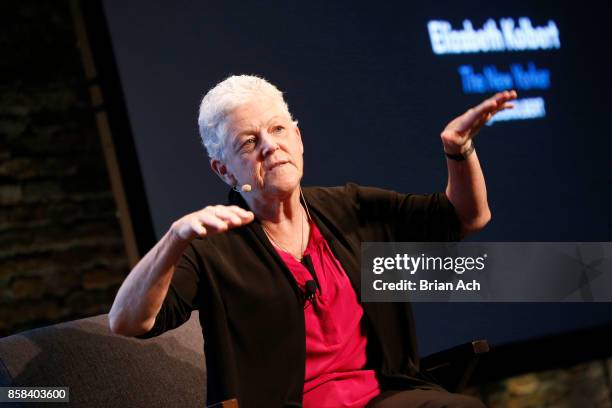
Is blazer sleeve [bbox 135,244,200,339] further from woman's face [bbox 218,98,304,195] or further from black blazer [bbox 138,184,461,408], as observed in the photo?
woman's face [bbox 218,98,304,195]

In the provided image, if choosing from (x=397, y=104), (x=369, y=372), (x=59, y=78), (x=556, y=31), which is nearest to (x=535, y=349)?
(x=397, y=104)

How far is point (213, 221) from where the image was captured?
1.48 m

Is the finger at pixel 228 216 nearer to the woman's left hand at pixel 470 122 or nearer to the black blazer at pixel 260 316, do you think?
the black blazer at pixel 260 316

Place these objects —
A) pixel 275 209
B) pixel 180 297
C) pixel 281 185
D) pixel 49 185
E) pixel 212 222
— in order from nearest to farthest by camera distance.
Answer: pixel 212 222 < pixel 180 297 < pixel 281 185 < pixel 275 209 < pixel 49 185

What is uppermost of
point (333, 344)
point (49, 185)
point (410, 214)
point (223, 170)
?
point (49, 185)

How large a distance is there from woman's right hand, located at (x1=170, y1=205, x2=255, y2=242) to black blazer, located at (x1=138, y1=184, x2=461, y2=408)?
27 cm

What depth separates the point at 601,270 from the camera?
3.34 m

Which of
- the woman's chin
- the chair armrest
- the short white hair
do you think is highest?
the short white hair

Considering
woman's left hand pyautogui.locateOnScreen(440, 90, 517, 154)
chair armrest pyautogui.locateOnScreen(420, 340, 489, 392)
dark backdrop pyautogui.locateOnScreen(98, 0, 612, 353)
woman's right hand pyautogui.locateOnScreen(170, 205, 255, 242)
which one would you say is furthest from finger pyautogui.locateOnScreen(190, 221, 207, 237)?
dark backdrop pyautogui.locateOnScreen(98, 0, 612, 353)

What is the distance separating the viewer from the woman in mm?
1824

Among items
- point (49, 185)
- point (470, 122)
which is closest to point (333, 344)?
point (470, 122)

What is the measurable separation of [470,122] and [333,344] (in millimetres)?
617

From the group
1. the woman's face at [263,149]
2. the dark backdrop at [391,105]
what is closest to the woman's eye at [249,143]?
the woman's face at [263,149]

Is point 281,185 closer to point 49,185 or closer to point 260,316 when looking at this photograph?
point 260,316
